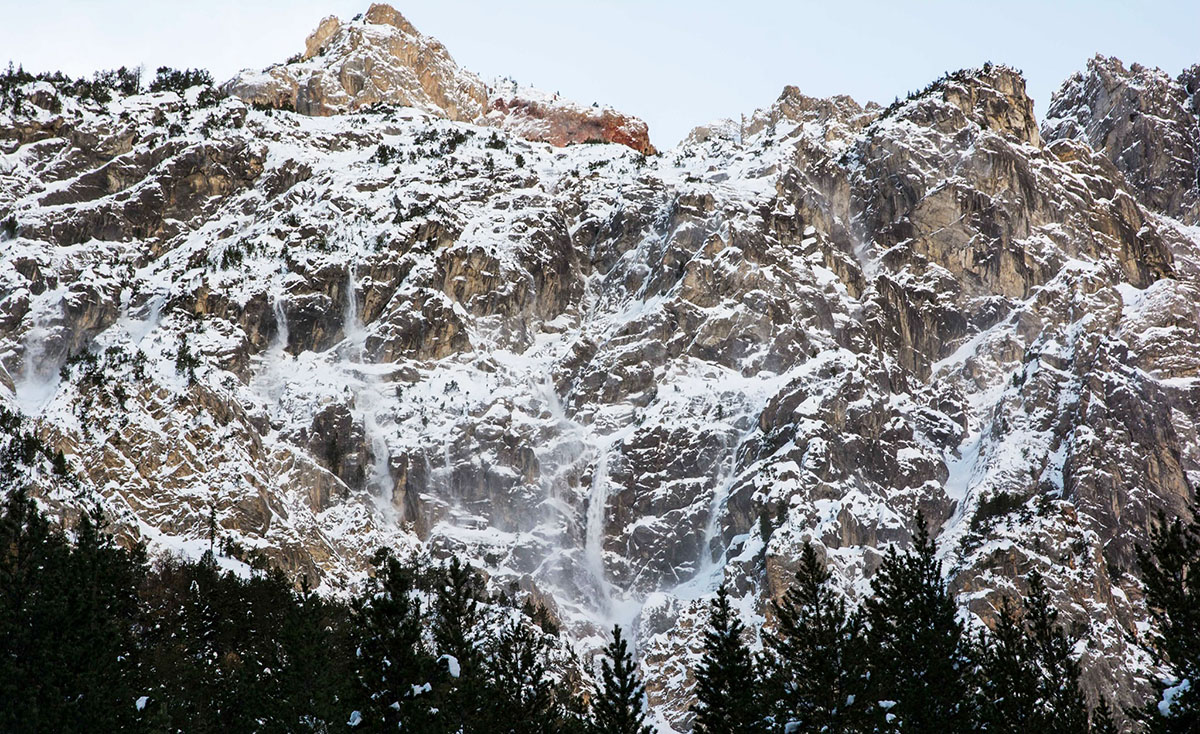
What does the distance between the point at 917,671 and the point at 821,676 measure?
25.7 feet

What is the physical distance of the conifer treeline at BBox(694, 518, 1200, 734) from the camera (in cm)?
5597

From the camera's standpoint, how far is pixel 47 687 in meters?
62.8

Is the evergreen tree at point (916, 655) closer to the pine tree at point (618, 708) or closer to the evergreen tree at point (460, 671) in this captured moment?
the pine tree at point (618, 708)

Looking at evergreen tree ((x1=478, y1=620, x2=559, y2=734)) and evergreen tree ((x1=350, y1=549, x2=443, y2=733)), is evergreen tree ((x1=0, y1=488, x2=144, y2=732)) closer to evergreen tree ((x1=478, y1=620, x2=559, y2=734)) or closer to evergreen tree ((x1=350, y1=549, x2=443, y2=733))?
evergreen tree ((x1=350, y1=549, x2=443, y2=733))

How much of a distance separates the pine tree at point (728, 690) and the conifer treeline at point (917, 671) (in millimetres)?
78

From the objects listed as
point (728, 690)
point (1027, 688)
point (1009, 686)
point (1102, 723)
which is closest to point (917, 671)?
point (1009, 686)

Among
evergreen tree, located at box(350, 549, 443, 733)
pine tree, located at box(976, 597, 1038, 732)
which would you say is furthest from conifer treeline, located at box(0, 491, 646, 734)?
pine tree, located at box(976, 597, 1038, 732)

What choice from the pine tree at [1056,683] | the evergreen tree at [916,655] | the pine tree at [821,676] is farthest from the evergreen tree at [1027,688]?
the pine tree at [821,676]

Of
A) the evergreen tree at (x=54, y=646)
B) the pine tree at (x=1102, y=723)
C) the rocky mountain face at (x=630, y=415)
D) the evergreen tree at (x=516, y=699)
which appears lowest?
the pine tree at (x=1102, y=723)

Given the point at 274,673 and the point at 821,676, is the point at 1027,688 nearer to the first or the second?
the point at 821,676

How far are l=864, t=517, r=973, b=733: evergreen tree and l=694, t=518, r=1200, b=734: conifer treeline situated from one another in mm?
67

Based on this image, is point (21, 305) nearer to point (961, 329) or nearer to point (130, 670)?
point (130, 670)

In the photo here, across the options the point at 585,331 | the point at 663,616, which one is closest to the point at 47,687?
the point at 663,616

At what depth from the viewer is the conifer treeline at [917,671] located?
56.0 meters
